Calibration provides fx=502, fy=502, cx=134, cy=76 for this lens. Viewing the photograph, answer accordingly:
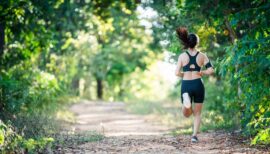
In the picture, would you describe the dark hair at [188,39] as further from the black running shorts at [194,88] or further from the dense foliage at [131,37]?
the black running shorts at [194,88]

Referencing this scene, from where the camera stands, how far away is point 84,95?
1474 inches

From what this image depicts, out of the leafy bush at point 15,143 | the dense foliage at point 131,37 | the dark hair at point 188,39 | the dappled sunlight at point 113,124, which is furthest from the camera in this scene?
the dappled sunlight at point 113,124

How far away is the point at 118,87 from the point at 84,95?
32.2 ft

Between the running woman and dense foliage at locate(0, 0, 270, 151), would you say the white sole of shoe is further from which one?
dense foliage at locate(0, 0, 270, 151)

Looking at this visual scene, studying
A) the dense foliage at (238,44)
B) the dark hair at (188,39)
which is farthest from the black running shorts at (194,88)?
the dark hair at (188,39)

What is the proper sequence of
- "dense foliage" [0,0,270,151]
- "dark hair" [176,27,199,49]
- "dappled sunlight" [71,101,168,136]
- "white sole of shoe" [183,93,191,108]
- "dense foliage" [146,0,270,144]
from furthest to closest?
"dappled sunlight" [71,101,168,136], "dark hair" [176,27,199,49], "white sole of shoe" [183,93,191,108], "dense foliage" [0,0,270,151], "dense foliage" [146,0,270,144]

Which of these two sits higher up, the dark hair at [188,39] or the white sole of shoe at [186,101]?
the dark hair at [188,39]

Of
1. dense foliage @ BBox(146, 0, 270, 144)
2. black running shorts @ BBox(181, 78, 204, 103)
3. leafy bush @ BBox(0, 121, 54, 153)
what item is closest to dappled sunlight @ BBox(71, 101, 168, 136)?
dense foliage @ BBox(146, 0, 270, 144)

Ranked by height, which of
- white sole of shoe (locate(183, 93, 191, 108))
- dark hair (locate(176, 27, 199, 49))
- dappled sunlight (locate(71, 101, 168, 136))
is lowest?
dappled sunlight (locate(71, 101, 168, 136))

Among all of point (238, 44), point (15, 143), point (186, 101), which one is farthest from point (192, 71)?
point (15, 143)

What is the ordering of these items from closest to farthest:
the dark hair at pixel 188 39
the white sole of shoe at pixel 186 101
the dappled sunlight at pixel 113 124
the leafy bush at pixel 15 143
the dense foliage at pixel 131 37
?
the leafy bush at pixel 15 143 < the dense foliage at pixel 131 37 < the white sole of shoe at pixel 186 101 < the dark hair at pixel 188 39 < the dappled sunlight at pixel 113 124

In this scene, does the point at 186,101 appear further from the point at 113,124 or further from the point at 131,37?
the point at 131,37

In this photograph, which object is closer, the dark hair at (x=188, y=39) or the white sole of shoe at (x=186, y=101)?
the white sole of shoe at (x=186, y=101)

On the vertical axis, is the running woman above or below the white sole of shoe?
above
